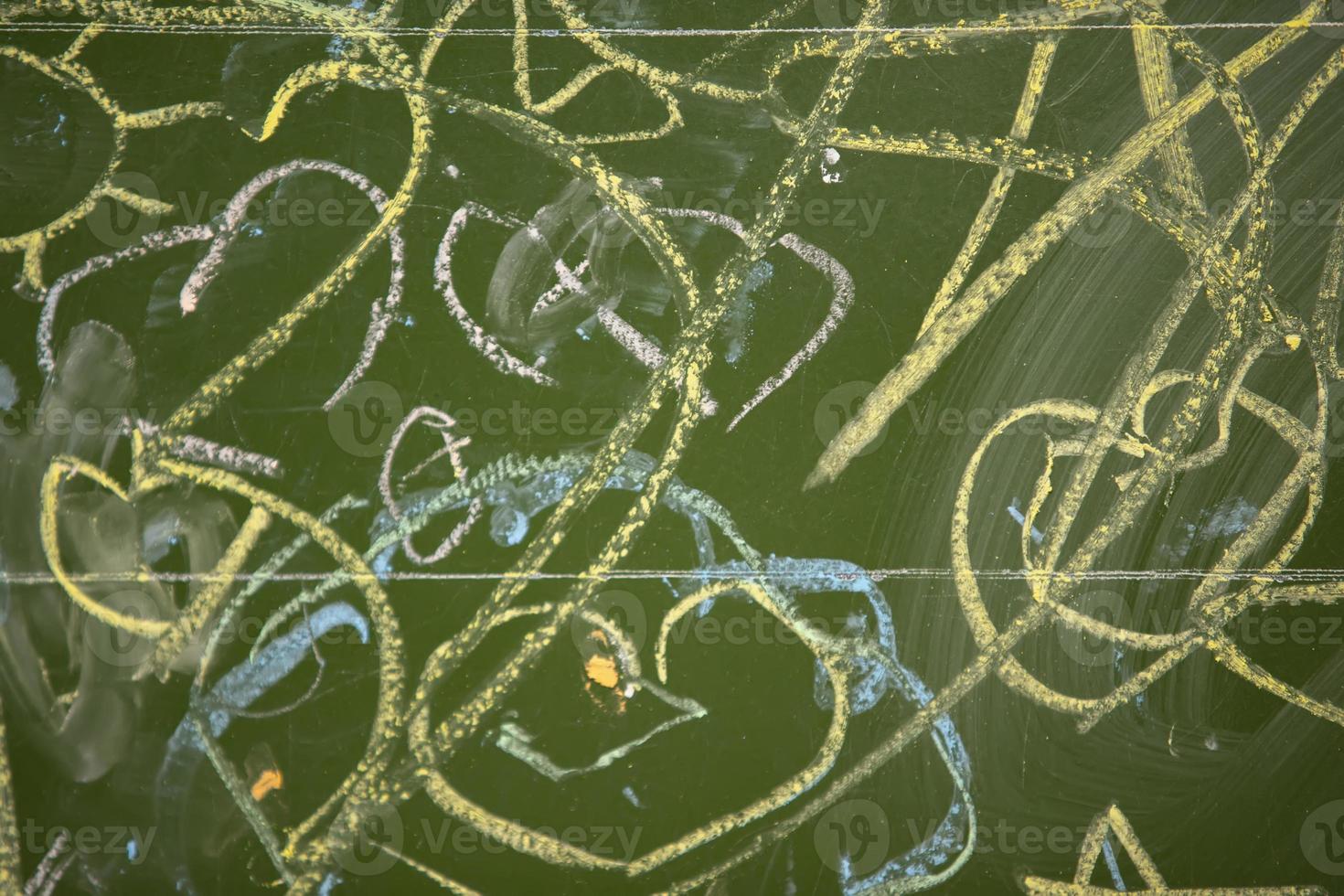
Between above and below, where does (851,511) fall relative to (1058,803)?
above

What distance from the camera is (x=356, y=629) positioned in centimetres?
124

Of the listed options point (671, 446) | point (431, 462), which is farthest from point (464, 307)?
point (671, 446)

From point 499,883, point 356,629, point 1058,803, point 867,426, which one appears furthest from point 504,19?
point 1058,803

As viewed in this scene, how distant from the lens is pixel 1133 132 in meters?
1.30

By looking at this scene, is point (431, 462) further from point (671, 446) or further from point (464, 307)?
point (671, 446)

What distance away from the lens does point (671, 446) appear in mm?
1260

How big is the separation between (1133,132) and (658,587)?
109 cm

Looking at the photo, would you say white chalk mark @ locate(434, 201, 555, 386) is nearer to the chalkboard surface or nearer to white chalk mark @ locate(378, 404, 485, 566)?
the chalkboard surface

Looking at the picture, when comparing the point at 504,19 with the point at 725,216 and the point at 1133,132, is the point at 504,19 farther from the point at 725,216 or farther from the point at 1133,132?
the point at 1133,132

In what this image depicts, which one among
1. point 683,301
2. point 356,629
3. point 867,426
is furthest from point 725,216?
point 356,629

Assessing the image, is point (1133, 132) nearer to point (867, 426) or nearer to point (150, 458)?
point (867, 426)

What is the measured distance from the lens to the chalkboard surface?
1.24 m

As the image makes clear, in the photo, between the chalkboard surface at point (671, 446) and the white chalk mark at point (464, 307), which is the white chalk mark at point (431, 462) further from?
the white chalk mark at point (464, 307)

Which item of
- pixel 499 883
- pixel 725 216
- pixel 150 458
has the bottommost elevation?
pixel 499 883
